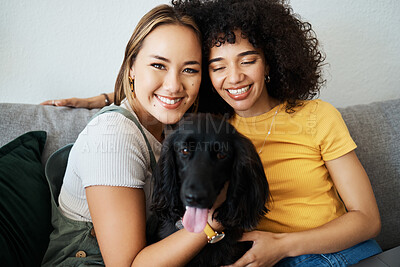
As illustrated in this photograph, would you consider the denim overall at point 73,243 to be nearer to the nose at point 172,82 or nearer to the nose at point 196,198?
the nose at point 172,82

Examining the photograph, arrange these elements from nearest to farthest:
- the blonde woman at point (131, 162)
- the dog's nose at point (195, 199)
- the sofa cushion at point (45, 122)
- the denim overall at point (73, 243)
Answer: the dog's nose at point (195, 199), the blonde woman at point (131, 162), the denim overall at point (73, 243), the sofa cushion at point (45, 122)

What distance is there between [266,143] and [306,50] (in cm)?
52

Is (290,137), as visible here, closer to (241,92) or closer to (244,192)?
(241,92)

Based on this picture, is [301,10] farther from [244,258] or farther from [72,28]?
[244,258]

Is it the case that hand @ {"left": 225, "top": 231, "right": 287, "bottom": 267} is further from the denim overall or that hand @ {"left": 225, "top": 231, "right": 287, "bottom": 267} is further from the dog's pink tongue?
the denim overall

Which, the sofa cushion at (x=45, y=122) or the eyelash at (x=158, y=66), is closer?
the eyelash at (x=158, y=66)

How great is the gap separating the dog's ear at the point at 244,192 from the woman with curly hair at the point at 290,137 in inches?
5.0

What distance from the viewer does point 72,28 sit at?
1827 mm

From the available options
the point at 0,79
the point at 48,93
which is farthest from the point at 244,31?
the point at 0,79

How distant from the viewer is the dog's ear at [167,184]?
1125 millimetres

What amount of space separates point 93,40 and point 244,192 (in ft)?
4.59

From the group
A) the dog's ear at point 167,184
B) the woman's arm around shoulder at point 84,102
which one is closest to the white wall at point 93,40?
the woman's arm around shoulder at point 84,102

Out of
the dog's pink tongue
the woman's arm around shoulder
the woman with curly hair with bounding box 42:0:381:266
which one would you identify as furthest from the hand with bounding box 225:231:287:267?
the woman's arm around shoulder

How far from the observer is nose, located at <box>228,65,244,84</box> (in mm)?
1287
